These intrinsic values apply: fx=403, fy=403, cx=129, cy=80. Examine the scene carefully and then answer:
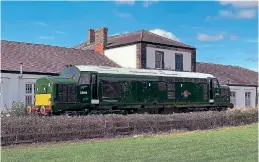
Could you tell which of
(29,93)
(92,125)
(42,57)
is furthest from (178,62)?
(92,125)

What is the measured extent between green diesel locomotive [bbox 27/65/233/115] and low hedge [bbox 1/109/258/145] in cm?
385

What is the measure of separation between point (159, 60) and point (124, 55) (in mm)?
2763

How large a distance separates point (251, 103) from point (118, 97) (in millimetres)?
23202

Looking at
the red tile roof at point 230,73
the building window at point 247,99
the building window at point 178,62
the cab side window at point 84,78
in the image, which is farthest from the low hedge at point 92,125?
the building window at point 247,99

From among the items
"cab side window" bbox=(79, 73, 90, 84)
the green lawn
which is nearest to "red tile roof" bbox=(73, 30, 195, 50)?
"cab side window" bbox=(79, 73, 90, 84)

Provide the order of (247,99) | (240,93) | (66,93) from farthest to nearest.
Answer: (247,99) → (240,93) → (66,93)

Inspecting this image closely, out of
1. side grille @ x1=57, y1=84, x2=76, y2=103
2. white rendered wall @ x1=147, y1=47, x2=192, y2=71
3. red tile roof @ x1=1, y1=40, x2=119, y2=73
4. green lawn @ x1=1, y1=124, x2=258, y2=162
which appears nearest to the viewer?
green lawn @ x1=1, y1=124, x2=258, y2=162

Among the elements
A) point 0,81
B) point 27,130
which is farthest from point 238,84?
point 27,130

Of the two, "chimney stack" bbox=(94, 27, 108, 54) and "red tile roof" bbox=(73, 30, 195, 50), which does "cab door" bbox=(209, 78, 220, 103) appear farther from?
"chimney stack" bbox=(94, 27, 108, 54)

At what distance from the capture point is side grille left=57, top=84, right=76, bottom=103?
18781 millimetres

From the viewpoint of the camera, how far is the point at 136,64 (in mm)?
30359

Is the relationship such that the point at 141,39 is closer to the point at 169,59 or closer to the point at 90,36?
the point at 169,59

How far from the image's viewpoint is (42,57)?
2778cm

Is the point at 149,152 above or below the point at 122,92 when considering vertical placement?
below
